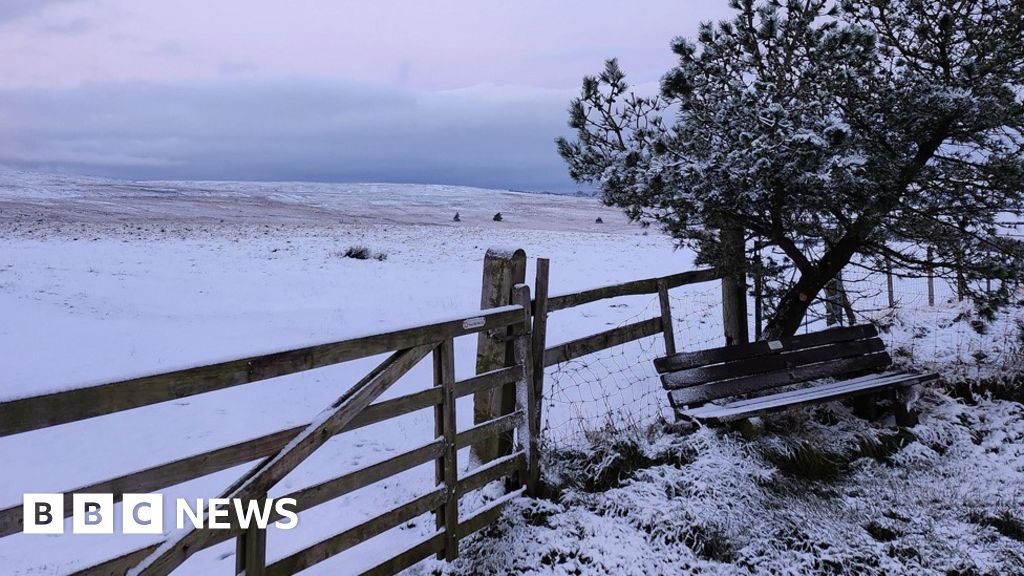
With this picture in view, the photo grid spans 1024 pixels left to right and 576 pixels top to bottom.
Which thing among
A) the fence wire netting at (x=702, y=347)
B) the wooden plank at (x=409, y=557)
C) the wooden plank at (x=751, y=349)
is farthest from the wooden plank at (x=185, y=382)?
the wooden plank at (x=751, y=349)

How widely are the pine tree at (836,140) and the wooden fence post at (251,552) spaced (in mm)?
3634

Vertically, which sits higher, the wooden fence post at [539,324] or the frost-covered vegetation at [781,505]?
the wooden fence post at [539,324]

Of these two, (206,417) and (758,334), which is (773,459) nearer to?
(758,334)

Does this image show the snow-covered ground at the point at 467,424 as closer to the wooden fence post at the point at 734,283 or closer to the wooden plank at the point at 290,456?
the wooden plank at the point at 290,456

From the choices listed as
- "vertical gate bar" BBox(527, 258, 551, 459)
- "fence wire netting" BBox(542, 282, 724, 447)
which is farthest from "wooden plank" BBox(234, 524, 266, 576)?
"fence wire netting" BBox(542, 282, 724, 447)

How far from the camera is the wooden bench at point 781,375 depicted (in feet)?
17.5

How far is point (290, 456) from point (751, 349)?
4.15 meters

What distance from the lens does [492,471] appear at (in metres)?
4.36

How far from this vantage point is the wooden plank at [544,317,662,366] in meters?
4.99

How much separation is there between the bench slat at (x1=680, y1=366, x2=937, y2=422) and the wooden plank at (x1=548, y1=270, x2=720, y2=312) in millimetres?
1098

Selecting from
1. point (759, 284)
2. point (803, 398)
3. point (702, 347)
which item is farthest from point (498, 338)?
point (702, 347)

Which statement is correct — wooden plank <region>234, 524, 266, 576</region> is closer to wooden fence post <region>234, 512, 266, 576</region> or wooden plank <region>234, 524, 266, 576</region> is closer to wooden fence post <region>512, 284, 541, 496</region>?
wooden fence post <region>234, 512, 266, 576</region>

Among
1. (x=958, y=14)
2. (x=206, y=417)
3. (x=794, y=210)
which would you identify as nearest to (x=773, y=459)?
(x=794, y=210)

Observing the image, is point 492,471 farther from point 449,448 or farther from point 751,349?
point 751,349
